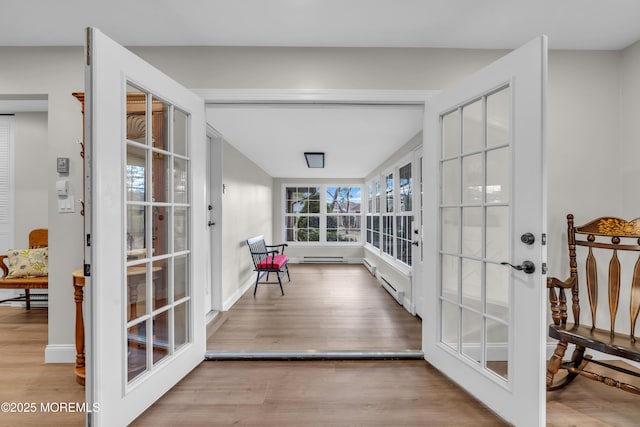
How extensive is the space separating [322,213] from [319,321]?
4491 millimetres

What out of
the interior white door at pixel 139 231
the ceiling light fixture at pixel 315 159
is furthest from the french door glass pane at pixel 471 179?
the ceiling light fixture at pixel 315 159

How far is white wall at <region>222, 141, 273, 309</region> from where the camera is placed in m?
3.61

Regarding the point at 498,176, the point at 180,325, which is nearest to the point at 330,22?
the point at 498,176

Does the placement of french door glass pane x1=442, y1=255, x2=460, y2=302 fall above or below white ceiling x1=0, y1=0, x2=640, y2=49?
below

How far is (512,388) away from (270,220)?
5877 mm

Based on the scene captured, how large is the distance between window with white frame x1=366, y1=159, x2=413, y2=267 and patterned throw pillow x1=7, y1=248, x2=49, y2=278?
4.06m

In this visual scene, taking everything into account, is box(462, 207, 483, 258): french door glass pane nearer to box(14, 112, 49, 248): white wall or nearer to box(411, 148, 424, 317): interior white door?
box(411, 148, 424, 317): interior white door

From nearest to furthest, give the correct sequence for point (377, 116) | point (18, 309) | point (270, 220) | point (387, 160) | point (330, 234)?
point (377, 116) < point (18, 309) < point (387, 160) < point (270, 220) < point (330, 234)

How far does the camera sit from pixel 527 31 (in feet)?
6.73

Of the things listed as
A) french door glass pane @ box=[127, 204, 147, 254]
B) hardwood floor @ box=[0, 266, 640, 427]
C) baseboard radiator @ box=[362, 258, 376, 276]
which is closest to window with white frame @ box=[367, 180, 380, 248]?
baseboard radiator @ box=[362, 258, 376, 276]

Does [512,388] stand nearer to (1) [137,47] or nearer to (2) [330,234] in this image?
(1) [137,47]

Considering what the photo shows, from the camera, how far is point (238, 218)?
4219mm

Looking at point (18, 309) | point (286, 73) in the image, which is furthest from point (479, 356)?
point (18, 309)

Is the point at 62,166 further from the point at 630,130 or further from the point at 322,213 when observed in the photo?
the point at 322,213
